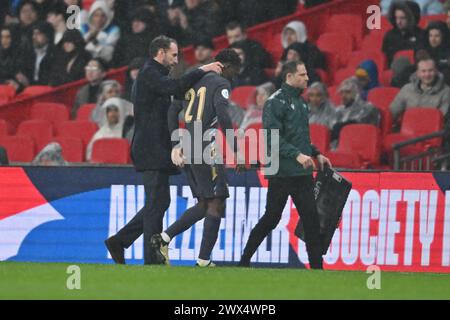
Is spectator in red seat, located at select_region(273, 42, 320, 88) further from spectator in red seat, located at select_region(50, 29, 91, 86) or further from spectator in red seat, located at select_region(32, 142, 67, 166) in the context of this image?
spectator in red seat, located at select_region(50, 29, 91, 86)

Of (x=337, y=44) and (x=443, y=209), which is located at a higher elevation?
(x=337, y=44)

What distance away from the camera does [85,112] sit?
18.5 meters

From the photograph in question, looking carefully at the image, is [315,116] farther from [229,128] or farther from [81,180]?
[229,128]

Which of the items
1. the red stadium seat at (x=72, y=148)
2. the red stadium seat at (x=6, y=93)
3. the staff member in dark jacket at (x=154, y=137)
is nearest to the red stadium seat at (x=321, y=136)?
the red stadium seat at (x=72, y=148)

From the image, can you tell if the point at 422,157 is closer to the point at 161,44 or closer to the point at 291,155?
the point at 291,155

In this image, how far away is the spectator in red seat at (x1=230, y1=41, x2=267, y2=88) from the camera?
17.6 meters

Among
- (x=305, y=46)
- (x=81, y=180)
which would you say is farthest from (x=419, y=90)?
(x=81, y=180)

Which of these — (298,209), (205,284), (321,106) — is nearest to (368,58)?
(321,106)

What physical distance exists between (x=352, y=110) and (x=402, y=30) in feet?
5.56

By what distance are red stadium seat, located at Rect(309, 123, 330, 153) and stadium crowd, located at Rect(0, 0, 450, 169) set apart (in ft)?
0.53

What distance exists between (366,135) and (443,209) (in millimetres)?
2560

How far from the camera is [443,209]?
13203 millimetres

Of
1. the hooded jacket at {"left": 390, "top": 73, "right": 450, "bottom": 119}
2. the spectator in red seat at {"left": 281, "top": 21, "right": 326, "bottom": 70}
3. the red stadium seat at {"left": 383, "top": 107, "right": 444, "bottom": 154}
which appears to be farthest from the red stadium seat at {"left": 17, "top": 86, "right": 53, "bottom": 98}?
the red stadium seat at {"left": 383, "top": 107, "right": 444, "bottom": 154}

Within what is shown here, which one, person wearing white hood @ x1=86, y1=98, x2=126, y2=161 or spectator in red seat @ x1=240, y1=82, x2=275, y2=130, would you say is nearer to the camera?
spectator in red seat @ x1=240, y1=82, x2=275, y2=130
